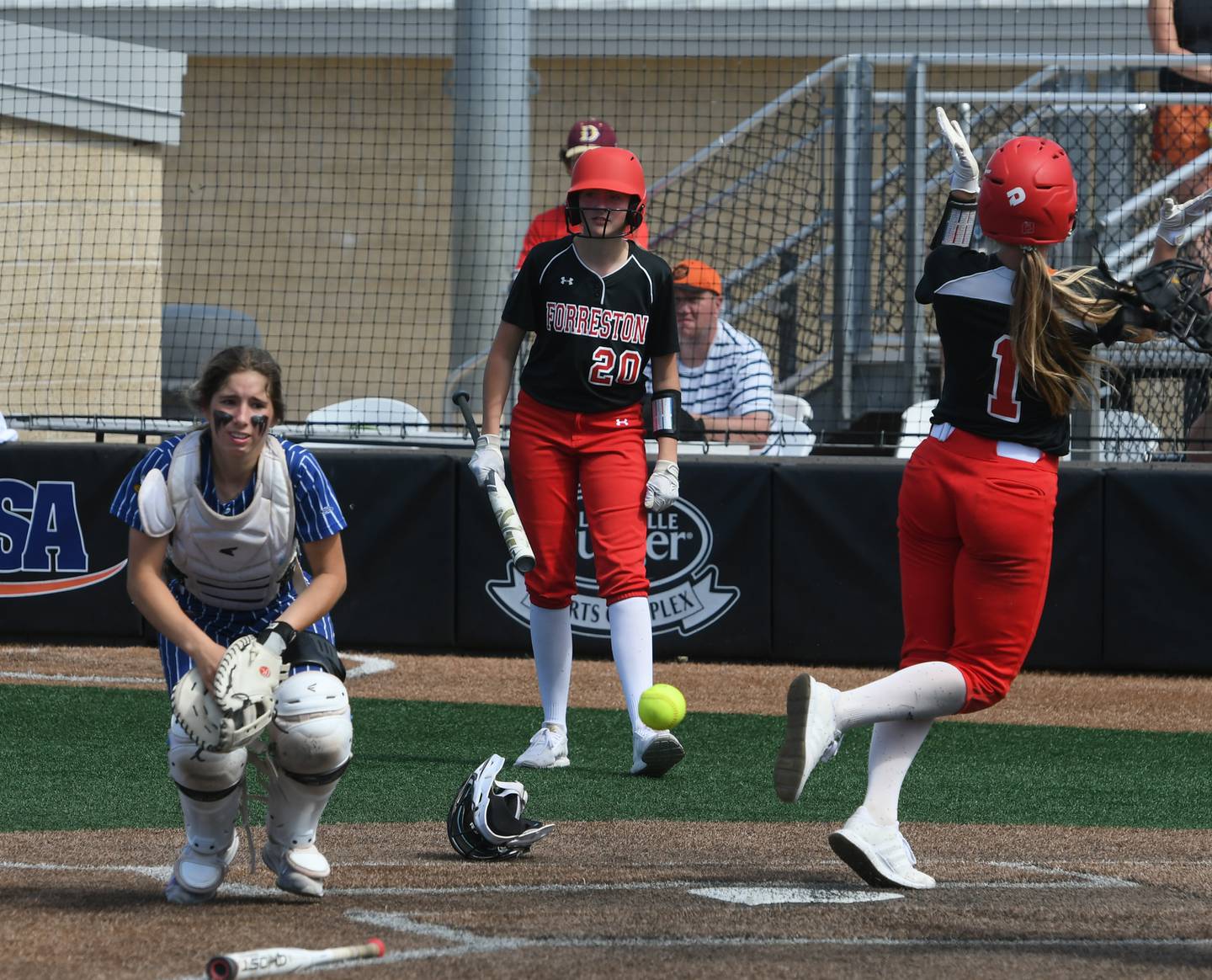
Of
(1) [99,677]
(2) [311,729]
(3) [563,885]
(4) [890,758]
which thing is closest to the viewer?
(2) [311,729]

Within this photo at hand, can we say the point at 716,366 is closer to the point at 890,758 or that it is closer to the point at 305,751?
the point at 890,758

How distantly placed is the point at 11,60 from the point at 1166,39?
667 centimetres

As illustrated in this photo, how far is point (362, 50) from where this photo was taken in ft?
49.2

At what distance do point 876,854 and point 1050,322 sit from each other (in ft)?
4.02

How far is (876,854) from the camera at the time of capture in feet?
12.2

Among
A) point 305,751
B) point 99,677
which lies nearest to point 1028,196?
point 305,751

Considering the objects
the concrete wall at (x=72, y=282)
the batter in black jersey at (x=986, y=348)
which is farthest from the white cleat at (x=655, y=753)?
the concrete wall at (x=72, y=282)

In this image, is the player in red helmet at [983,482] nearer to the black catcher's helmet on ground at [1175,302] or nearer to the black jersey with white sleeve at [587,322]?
the black catcher's helmet on ground at [1175,302]

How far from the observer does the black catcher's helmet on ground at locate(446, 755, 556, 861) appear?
411 centimetres

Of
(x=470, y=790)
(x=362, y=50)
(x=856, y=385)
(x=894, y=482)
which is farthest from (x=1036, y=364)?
(x=362, y=50)

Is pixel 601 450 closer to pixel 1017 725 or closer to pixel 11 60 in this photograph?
pixel 1017 725

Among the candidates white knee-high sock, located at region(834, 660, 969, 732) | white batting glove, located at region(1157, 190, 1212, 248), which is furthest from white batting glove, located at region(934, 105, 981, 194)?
white knee-high sock, located at region(834, 660, 969, 732)

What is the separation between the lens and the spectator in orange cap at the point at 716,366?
27.6 feet

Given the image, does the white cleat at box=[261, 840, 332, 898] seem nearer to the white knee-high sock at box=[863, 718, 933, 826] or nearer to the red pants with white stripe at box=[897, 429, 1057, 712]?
the white knee-high sock at box=[863, 718, 933, 826]
